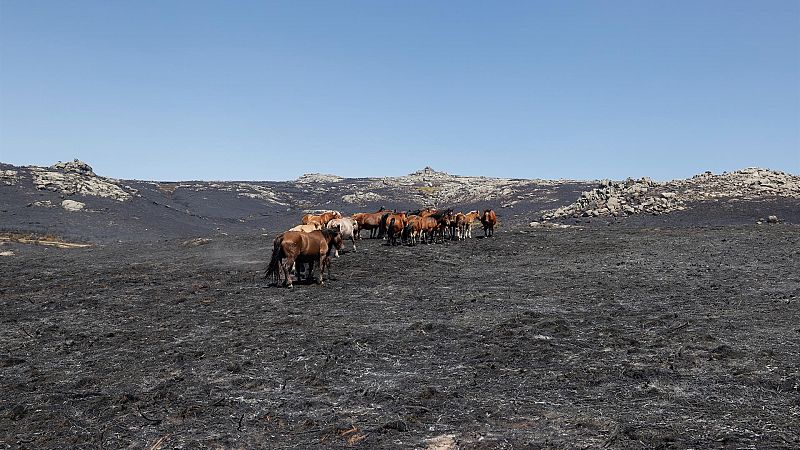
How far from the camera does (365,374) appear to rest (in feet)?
33.8

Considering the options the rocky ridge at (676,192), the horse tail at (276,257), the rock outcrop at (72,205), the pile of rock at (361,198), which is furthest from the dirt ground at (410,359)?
the pile of rock at (361,198)

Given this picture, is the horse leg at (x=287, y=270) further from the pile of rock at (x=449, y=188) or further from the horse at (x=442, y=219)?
the pile of rock at (x=449, y=188)

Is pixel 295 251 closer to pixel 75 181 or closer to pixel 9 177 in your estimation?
pixel 75 181

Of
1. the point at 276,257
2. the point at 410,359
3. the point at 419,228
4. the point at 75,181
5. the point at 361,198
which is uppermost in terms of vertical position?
the point at 75,181

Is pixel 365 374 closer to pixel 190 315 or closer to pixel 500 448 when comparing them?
pixel 500 448

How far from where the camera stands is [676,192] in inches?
2088

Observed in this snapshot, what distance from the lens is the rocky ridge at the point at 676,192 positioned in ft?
160

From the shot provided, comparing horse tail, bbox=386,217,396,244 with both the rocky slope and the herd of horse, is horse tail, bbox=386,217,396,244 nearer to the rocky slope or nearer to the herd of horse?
the herd of horse

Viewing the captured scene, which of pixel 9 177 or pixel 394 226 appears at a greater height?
pixel 9 177

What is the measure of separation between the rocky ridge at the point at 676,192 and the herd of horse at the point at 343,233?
19673mm

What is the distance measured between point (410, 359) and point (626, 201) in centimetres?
4563

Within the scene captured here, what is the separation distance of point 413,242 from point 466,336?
18.1 m

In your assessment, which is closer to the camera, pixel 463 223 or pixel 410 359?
pixel 410 359

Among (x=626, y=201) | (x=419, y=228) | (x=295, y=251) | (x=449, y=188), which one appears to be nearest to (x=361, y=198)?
(x=449, y=188)
